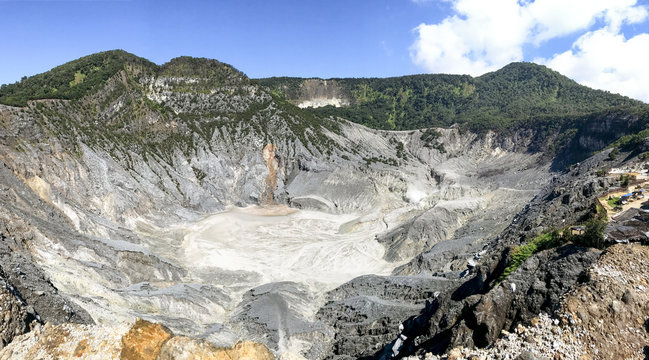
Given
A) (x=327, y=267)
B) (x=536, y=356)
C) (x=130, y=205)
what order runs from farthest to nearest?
(x=130, y=205) < (x=327, y=267) < (x=536, y=356)

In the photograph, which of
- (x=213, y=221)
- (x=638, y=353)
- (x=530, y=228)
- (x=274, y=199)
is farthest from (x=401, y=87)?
(x=638, y=353)

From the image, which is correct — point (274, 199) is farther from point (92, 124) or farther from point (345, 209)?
point (92, 124)

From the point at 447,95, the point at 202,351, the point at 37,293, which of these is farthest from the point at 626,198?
the point at 447,95

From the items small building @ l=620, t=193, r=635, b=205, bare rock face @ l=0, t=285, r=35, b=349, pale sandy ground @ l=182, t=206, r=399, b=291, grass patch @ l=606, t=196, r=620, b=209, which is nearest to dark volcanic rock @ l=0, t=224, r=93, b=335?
bare rock face @ l=0, t=285, r=35, b=349

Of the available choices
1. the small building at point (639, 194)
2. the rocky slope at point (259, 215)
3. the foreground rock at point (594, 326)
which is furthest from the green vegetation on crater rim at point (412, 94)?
the foreground rock at point (594, 326)

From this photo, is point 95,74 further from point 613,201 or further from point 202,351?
point 613,201

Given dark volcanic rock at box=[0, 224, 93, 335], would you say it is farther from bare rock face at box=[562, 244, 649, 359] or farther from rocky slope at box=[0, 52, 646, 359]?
bare rock face at box=[562, 244, 649, 359]

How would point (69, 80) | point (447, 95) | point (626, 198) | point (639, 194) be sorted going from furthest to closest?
point (447, 95) < point (69, 80) < point (639, 194) < point (626, 198)
